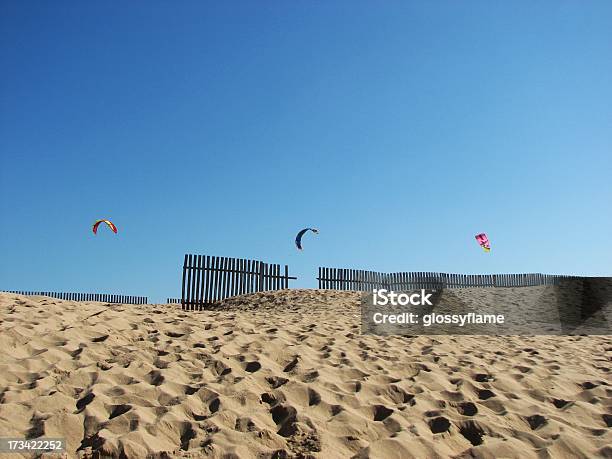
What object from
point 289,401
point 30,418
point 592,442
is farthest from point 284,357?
point 592,442

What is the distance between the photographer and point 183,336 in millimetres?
5574

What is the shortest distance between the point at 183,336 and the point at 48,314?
6.56ft

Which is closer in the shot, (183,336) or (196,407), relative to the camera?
(196,407)

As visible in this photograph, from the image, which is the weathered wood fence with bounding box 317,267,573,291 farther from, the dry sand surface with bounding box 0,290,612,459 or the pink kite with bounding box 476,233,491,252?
the dry sand surface with bounding box 0,290,612,459

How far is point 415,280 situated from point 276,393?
58.0 ft

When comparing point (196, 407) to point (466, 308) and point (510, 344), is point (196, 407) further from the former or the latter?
point (466, 308)

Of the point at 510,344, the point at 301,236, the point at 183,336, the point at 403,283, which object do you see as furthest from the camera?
the point at 403,283

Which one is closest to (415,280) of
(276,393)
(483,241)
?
(483,241)

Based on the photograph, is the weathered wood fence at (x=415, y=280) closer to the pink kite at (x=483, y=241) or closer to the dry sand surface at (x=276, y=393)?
the pink kite at (x=483, y=241)

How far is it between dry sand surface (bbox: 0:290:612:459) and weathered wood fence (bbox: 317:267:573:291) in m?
12.3

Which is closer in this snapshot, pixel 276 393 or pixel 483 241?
pixel 276 393

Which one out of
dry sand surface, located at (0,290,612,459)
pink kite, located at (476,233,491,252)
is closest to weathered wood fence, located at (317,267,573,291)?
pink kite, located at (476,233,491,252)

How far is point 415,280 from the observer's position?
20.9 meters

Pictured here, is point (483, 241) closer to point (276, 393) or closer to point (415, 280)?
point (415, 280)
